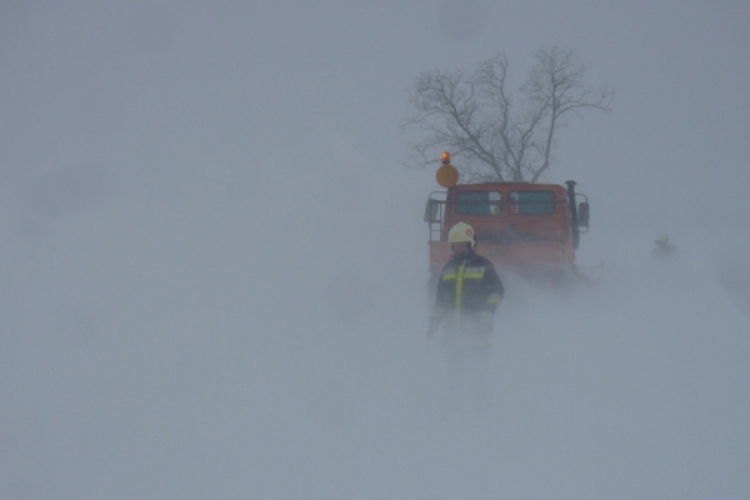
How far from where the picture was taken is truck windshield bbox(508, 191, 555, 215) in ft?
39.9

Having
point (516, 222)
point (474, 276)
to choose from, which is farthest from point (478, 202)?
point (474, 276)

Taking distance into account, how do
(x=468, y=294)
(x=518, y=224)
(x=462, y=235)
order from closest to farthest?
(x=468, y=294), (x=462, y=235), (x=518, y=224)

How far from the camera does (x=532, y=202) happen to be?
1220cm

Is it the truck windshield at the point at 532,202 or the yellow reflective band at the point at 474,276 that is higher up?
the truck windshield at the point at 532,202

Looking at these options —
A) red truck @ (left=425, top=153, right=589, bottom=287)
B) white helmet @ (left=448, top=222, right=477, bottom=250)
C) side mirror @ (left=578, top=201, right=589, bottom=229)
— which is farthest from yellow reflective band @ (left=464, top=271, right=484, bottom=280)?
side mirror @ (left=578, top=201, right=589, bottom=229)

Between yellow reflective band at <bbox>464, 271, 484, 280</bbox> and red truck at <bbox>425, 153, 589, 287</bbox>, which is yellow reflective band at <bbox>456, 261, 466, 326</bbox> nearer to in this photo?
yellow reflective band at <bbox>464, 271, 484, 280</bbox>

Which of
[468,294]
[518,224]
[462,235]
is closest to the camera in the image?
[468,294]

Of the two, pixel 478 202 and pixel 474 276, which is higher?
pixel 478 202

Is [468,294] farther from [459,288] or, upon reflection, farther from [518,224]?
[518,224]

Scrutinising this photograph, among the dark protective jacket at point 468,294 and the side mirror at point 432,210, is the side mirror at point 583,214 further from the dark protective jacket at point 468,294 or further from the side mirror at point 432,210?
the dark protective jacket at point 468,294

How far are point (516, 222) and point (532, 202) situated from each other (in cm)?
42

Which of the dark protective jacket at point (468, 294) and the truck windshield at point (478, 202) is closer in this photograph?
the dark protective jacket at point (468, 294)

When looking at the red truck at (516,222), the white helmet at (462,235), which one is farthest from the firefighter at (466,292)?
the red truck at (516,222)

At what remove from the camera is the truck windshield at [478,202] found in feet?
40.0
